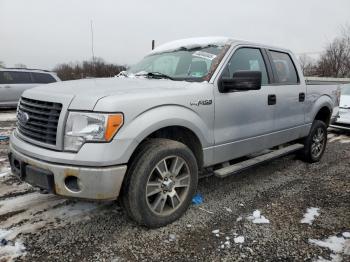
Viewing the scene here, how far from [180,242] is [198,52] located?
6.93 feet

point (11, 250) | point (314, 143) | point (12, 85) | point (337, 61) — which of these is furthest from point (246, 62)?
point (337, 61)

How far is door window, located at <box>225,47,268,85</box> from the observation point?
3.72 metres

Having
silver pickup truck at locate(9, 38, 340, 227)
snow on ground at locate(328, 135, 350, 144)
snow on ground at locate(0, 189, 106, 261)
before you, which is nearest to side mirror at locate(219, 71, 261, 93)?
silver pickup truck at locate(9, 38, 340, 227)

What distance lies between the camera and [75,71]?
1774 inches

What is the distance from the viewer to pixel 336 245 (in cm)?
287

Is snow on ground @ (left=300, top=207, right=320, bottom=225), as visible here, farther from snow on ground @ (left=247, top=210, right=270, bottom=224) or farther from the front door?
the front door

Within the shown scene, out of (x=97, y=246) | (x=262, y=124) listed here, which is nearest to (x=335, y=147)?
(x=262, y=124)

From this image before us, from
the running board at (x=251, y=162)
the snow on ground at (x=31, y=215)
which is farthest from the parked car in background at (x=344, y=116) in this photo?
the snow on ground at (x=31, y=215)

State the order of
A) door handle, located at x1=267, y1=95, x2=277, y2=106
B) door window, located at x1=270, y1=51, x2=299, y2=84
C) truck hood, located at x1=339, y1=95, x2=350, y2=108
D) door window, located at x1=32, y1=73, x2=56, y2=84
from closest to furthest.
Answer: door handle, located at x1=267, y1=95, x2=277, y2=106
door window, located at x1=270, y1=51, x2=299, y2=84
truck hood, located at x1=339, y1=95, x2=350, y2=108
door window, located at x1=32, y1=73, x2=56, y2=84

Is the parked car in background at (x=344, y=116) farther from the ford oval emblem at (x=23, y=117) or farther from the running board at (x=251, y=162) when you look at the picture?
the ford oval emblem at (x=23, y=117)

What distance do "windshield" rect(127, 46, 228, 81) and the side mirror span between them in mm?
185

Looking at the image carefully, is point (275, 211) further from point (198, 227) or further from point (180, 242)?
point (180, 242)

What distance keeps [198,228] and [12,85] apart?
10.5 metres

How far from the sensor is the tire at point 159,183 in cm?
280
